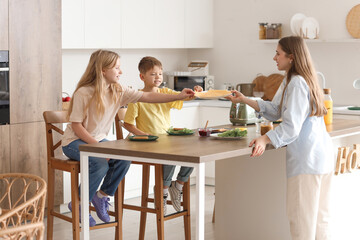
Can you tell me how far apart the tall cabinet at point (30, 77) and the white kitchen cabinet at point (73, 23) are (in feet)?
1.42

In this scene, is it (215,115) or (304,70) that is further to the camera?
(215,115)

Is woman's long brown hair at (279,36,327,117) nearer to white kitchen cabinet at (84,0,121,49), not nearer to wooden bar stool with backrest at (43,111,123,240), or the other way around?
wooden bar stool with backrest at (43,111,123,240)

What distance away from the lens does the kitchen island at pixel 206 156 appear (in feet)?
9.46

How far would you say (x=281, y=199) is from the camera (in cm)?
384

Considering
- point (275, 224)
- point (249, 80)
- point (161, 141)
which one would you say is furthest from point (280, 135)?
point (249, 80)

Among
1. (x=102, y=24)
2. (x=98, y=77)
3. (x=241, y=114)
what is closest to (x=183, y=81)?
(x=102, y=24)

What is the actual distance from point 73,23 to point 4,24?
2.96 ft

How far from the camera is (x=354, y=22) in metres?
5.59

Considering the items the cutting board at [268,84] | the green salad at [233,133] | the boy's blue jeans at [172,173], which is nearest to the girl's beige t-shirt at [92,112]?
the boy's blue jeans at [172,173]

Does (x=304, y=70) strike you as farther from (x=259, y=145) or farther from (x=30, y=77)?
(x=30, y=77)

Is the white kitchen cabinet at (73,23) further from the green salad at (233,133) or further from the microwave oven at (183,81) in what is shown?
the green salad at (233,133)

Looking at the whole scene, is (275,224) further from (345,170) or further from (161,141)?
(161,141)

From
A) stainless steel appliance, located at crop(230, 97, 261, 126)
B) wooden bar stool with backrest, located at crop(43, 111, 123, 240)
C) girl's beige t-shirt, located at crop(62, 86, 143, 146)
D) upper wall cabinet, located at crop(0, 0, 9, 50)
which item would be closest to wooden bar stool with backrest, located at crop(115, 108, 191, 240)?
wooden bar stool with backrest, located at crop(43, 111, 123, 240)

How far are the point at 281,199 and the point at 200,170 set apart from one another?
3.75ft
